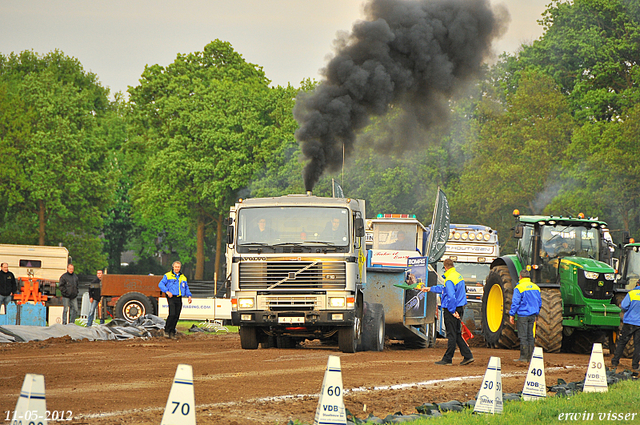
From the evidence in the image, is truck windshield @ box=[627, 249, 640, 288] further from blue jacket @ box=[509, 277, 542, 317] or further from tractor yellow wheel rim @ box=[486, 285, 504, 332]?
blue jacket @ box=[509, 277, 542, 317]

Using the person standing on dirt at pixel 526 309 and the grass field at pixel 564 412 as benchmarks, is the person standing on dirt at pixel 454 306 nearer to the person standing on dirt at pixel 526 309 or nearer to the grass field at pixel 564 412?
the person standing on dirt at pixel 526 309

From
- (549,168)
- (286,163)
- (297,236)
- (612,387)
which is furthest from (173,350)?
(286,163)

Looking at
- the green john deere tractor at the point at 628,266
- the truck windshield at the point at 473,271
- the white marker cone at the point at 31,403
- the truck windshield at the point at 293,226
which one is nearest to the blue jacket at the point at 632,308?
the green john deere tractor at the point at 628,266

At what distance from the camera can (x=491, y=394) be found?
8.57m

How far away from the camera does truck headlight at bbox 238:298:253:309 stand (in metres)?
15.7

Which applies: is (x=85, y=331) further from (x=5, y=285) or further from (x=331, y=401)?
(x=331, y=401)

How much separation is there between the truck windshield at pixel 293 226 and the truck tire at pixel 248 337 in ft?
6.21

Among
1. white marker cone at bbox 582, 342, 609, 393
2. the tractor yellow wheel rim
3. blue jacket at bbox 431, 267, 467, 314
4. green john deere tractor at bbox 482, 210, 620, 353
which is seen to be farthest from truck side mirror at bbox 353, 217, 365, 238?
white marker cone at bbox 582, 342, 609, 393

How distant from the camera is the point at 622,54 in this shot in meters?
46.2

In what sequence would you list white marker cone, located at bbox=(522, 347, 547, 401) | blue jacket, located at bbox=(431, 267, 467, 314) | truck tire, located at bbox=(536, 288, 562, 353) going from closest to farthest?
white marker cone, located at bbox=(522, 347, 547, 401) < blue jacket, located at bbox=(431, 267, 467, 314) < truck tire, located at bbox=(536, 288, 562, 353)

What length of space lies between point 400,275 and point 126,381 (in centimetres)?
846

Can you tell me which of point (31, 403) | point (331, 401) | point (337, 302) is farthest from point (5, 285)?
point (31, 403)

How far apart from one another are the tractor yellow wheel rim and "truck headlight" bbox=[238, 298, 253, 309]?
6300 millimetres

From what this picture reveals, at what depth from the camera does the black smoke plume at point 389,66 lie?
2389 centimetres
